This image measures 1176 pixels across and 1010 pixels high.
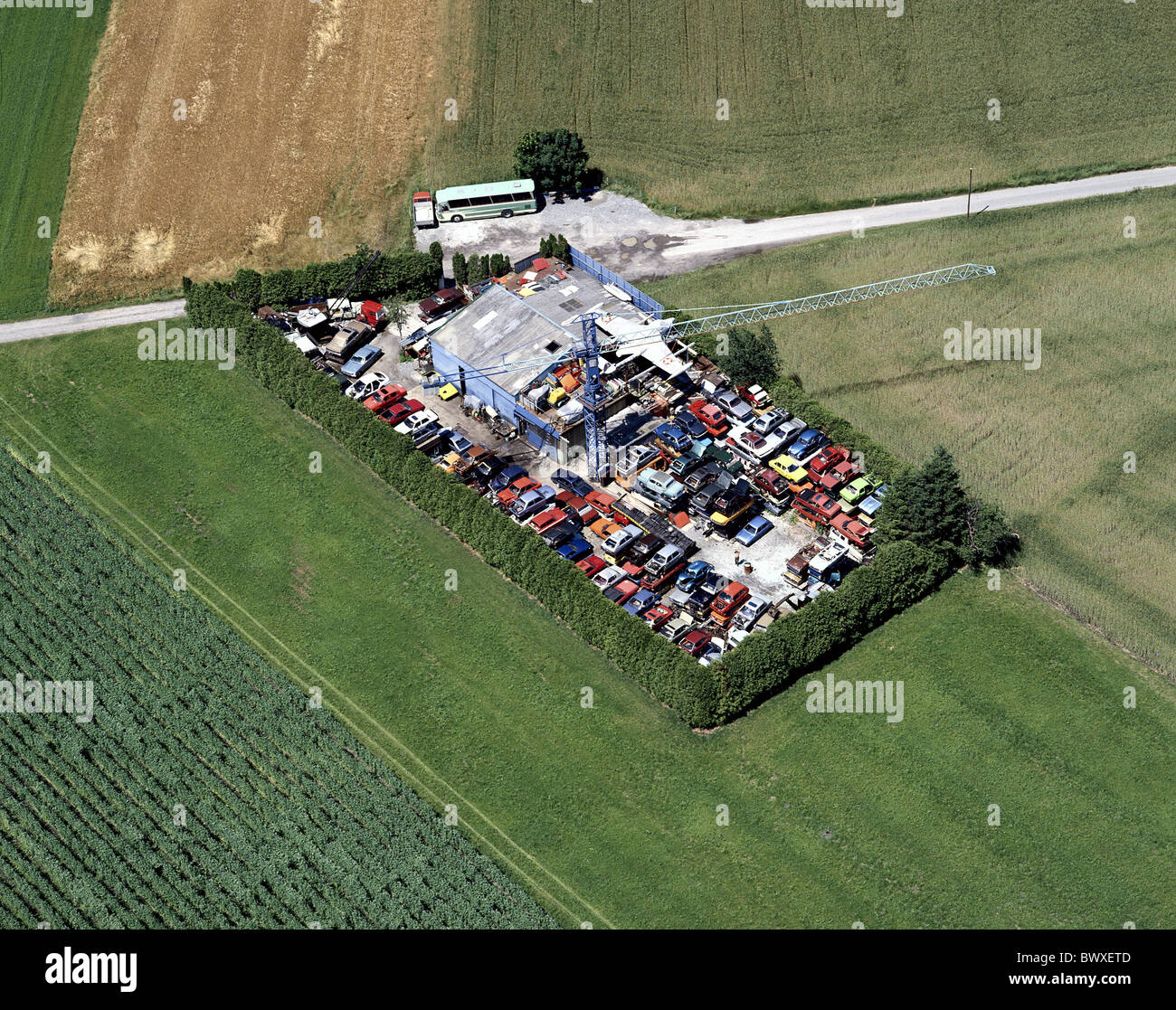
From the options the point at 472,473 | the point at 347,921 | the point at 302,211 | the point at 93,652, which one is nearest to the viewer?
the point at 347,921

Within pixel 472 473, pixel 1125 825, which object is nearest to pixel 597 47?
pixel 472 473

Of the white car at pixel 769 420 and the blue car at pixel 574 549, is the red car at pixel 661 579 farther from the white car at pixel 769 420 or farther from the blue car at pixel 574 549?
the white car at pixel 769 420

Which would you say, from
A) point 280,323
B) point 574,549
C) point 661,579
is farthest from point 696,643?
point 280,323

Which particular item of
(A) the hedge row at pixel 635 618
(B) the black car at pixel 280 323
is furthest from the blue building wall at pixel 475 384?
(B) the black car at pixel 280 323

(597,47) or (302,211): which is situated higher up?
(597,47)

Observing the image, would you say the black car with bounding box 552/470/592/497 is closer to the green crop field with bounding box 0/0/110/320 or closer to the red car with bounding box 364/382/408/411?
the red car with bounding box 364/382/408/411

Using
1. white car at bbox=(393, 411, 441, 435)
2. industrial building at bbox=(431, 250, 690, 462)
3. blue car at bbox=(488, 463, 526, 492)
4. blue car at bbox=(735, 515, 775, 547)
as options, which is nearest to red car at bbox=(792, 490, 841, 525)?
blue car at bbox=(735, 515, 775, 547)

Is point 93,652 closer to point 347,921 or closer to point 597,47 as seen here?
point 347,921
